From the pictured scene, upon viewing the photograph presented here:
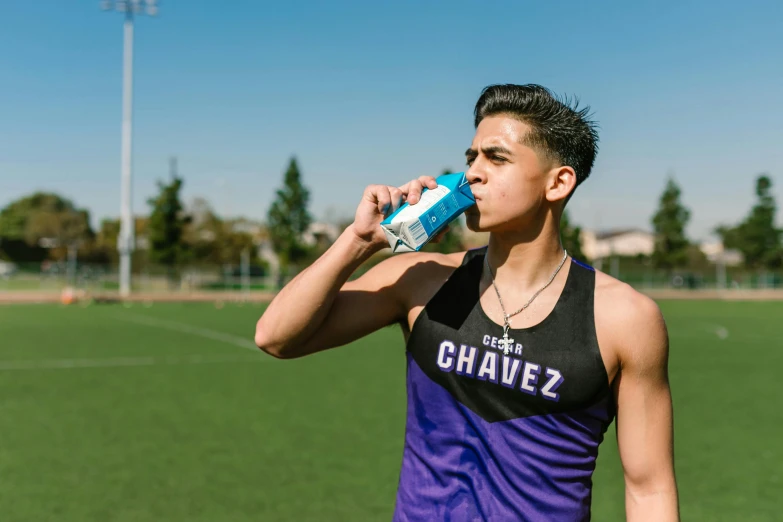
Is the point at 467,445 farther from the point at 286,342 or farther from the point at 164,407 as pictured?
the point at 164,407

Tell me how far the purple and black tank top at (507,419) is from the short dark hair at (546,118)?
1.42 ft

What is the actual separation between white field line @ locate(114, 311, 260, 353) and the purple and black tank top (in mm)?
13488

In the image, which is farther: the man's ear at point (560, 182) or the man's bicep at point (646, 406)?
the man's ear at point (560, 182)


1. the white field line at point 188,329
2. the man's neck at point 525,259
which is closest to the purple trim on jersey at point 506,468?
the man's neck at point 525,259

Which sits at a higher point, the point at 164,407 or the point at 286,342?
the point at 286,342

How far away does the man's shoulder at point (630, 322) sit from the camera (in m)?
2.23

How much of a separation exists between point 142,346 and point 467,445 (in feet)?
51.4

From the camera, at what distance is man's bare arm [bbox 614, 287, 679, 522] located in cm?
224

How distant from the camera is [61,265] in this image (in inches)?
1988

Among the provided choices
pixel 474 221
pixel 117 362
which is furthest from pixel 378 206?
pixel 117 362

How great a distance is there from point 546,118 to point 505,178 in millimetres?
253

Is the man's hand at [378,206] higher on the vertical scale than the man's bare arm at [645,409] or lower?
higher

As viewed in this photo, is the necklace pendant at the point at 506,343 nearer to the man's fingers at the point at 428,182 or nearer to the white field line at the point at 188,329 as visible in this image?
the man's fingers at the point at 428,182

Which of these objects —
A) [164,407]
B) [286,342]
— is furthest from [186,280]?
[286,342]
